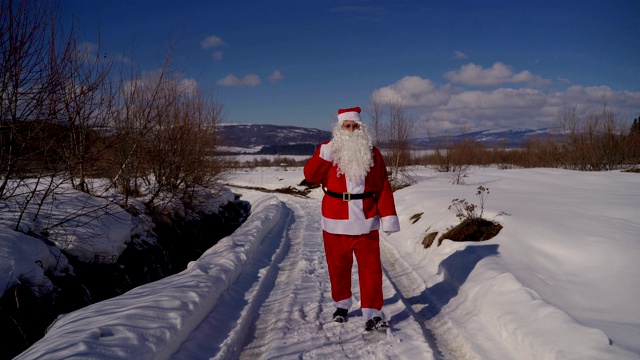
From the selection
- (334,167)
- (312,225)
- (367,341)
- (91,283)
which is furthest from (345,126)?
(312,225)

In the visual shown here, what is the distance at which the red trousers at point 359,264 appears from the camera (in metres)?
4.34

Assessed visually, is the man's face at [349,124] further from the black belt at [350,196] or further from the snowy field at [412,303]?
the snowy field at [412,303]

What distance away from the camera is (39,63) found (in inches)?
214

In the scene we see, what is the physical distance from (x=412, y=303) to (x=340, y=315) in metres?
1.23

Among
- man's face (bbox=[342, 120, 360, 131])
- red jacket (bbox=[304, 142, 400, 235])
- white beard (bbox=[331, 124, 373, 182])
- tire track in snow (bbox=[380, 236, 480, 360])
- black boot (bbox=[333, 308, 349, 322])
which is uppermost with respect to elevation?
man's face (bbox=[342, 120, 360, 131])

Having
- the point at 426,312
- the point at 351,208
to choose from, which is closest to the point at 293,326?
the point at 351,208

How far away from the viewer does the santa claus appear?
14.6 ft

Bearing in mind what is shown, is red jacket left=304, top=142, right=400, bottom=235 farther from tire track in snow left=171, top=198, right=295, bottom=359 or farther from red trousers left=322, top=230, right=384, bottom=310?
tire track in snow left=171, top=198, right=295, bottom=359

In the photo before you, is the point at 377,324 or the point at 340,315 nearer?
the point at 377,324

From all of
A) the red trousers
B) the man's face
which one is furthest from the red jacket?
the man's face

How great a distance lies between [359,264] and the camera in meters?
4.52

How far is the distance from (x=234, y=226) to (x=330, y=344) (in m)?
12.2

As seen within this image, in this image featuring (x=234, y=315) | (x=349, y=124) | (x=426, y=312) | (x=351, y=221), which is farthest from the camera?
(x=426, y=312)

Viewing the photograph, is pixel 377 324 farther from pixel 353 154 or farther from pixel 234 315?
pixel 353 154
